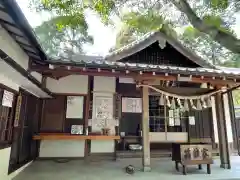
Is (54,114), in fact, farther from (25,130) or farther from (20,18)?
(20,18)

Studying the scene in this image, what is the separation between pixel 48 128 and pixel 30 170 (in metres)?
1.60

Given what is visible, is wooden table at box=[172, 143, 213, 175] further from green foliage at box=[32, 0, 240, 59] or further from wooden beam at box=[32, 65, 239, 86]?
green foliage at box=[32, 0, 240, 59]

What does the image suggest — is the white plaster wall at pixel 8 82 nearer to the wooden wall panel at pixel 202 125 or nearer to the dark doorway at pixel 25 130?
the dark doorway at pixel 25 130

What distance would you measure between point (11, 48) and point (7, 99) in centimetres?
95

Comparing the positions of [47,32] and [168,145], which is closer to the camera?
[168,145]

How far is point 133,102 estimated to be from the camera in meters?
7.13

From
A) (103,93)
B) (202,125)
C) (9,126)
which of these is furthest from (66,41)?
(9,126)

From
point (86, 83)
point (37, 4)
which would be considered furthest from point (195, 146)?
point (37, 4)

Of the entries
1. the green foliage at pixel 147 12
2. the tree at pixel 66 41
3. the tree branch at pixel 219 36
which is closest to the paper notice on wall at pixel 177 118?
the green foliage at pixel 147 12

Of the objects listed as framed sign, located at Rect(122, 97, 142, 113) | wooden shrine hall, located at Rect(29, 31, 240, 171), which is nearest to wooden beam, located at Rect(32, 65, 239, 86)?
wooden shrine hall, located at Rect(29, 31, 240, 171)

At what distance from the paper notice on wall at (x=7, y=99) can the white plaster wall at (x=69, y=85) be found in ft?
8.10

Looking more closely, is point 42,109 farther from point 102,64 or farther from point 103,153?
point 102,64

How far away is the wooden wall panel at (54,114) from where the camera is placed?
611 cm

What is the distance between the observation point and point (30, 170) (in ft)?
15.3
